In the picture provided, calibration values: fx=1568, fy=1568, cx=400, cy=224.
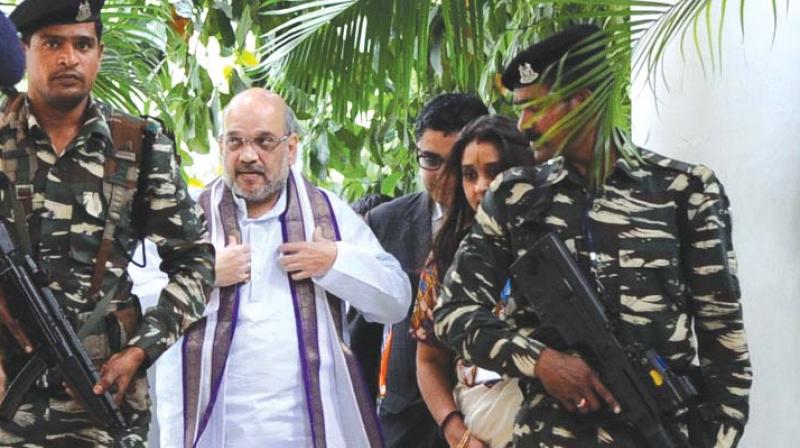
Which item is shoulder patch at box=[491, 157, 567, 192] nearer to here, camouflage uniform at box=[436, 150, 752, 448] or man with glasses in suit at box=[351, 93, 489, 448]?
camouflage uniform at box=[436, 150, 752, 448]

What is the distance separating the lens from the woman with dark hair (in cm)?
384

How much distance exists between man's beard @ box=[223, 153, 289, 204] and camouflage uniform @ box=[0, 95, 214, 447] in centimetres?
93

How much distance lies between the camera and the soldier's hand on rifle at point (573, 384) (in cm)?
304

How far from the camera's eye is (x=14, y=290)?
3.25 meters

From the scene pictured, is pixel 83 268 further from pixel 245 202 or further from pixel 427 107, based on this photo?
pixel 427 107

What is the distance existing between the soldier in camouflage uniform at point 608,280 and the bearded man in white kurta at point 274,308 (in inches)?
42.6

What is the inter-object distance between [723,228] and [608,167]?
26 centimetres

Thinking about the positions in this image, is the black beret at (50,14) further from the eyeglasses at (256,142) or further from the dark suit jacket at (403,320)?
the dark suit jacket at (403,320)

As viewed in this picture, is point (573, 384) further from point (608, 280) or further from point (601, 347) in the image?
point (608, 280)

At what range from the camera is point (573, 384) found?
3045 millimetres

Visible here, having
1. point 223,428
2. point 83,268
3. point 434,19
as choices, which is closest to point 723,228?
point 83,268

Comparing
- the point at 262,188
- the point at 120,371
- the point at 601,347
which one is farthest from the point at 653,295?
the point at 262,188

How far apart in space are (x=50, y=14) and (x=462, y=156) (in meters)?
1.12

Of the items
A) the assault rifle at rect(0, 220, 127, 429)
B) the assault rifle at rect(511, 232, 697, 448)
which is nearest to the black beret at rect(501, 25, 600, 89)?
the assault rifle at rect(511, 232, 697, 448)
